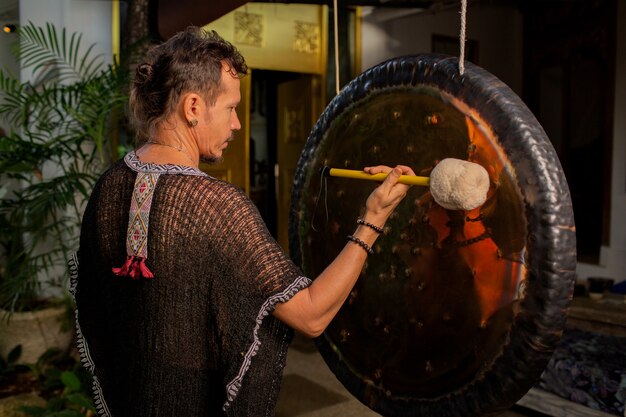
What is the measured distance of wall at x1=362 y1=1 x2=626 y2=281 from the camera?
15.2 feet

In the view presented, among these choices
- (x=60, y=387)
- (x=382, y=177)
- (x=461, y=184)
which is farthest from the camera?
(x=60, y=387)

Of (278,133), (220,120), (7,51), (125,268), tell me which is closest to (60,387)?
(7,51)

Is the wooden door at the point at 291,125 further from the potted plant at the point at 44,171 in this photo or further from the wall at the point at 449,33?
the potted plant at the point at 44,171

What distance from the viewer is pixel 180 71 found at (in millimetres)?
1125

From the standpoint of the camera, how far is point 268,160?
738 cm

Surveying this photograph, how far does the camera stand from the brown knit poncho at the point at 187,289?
3.59ft

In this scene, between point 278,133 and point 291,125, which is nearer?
point 291,125

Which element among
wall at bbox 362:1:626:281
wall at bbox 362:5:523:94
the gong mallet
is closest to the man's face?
the gong mallet

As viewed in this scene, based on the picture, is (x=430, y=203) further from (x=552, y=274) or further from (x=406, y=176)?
(x=552, y=274)

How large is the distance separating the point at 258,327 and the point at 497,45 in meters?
5.76

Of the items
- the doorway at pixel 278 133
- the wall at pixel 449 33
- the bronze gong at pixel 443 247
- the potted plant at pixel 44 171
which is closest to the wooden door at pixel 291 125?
the doorway at pixel 278 133

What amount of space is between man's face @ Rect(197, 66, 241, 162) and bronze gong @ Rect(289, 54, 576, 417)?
0.42 meters

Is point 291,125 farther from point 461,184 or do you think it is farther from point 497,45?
point 461,184

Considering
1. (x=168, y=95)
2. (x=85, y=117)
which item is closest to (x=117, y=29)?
(x=85, y=117)
